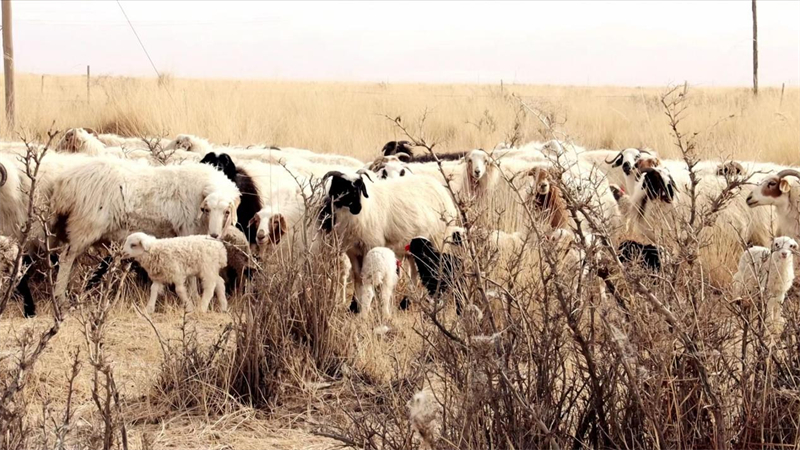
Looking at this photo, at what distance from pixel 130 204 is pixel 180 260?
1054 mm

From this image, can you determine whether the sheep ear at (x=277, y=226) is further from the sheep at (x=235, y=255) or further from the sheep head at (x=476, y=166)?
the sheep head at (x=476, y=166)

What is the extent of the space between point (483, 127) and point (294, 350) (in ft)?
65.6

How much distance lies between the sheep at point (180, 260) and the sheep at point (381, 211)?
0.97 m

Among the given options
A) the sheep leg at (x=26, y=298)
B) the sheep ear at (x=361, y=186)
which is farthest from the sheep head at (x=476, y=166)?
the sheep leg at (x=26, y=298)

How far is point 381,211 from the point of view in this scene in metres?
8.92

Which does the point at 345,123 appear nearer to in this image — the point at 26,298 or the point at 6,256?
the point at 26,298

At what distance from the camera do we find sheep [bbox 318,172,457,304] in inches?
337

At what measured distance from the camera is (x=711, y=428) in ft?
12.0

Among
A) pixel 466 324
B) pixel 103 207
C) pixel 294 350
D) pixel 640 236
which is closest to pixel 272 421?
pixel 294 350

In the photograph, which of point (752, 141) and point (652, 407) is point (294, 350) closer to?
point (652, 407)

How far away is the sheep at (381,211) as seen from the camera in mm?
8562

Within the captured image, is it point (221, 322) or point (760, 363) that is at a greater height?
point (760, 363)

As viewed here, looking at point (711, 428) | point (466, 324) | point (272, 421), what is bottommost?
point (272, 421)

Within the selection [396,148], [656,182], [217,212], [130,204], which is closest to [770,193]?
[656,182]
